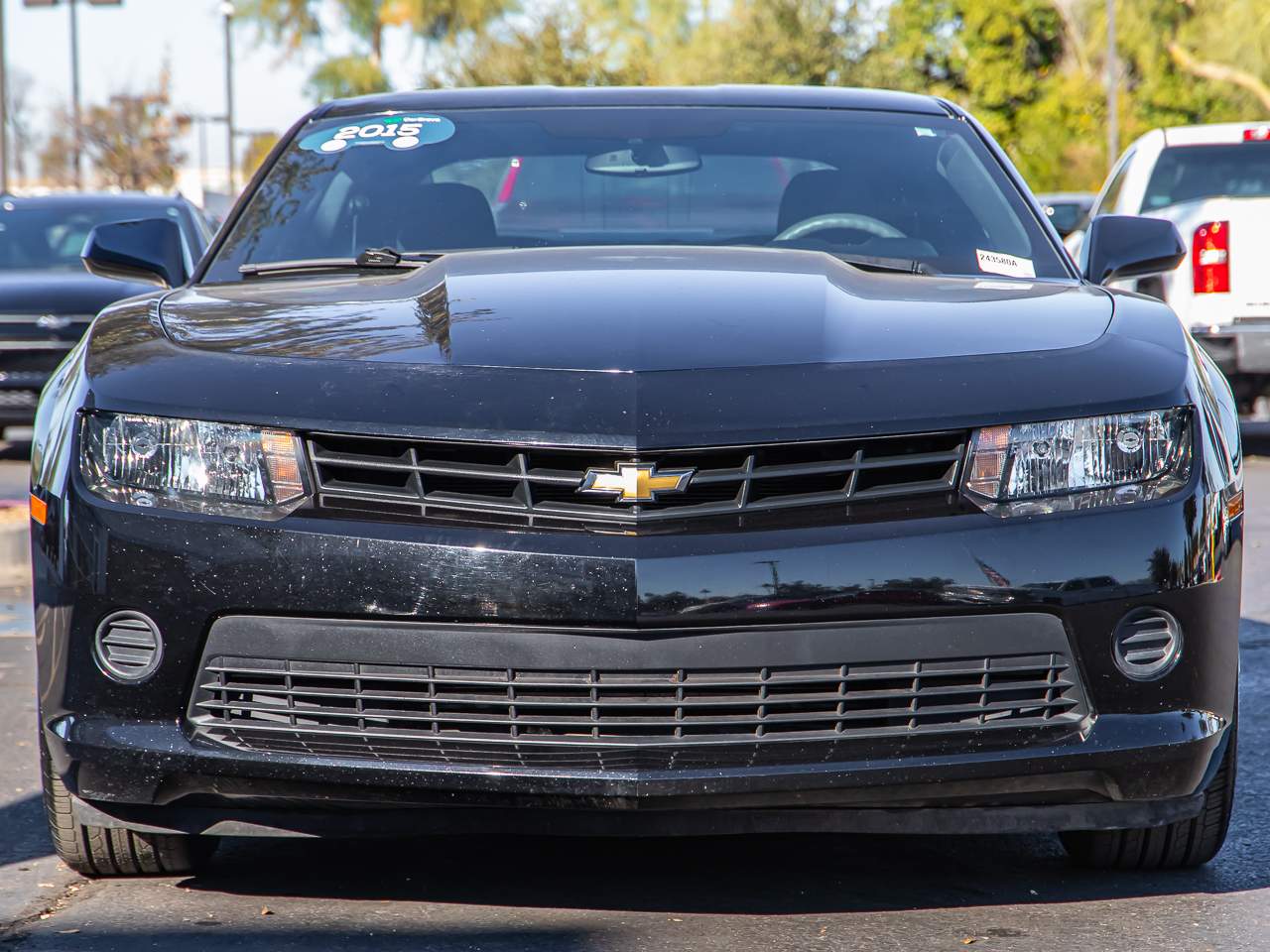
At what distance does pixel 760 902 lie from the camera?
3.37 m

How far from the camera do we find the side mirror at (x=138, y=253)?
453cm

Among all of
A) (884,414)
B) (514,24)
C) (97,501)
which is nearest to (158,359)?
(97,501)

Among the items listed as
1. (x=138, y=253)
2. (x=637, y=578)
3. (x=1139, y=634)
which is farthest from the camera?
(x=138, y=253)

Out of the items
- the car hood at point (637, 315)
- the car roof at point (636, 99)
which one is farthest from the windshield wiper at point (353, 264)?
the car roof at point (636, 99)

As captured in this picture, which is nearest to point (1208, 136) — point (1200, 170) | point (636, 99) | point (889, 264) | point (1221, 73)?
point (1200, 170)

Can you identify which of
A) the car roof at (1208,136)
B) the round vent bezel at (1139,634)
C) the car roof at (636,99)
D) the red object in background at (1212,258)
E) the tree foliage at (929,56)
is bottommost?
the tree foliage at (929,56)

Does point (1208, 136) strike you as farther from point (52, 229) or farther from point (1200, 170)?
point (52, 229)

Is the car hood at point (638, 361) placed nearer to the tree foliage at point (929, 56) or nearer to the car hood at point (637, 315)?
the car hood at point (637, 315)

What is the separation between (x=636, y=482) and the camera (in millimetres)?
2955

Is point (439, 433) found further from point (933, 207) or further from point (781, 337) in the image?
point (933, 207)

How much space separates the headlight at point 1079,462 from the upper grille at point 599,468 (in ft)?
0.22

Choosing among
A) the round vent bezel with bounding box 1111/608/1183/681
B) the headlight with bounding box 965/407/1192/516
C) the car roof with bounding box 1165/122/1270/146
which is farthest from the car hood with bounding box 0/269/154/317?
the round vent bezel with bounding box 1111/608/1183/681

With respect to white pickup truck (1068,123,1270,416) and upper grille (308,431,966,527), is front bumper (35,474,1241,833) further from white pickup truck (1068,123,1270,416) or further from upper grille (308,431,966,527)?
white pickup truck (1068,123,1270,416)

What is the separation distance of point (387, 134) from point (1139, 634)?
7.74 feet
